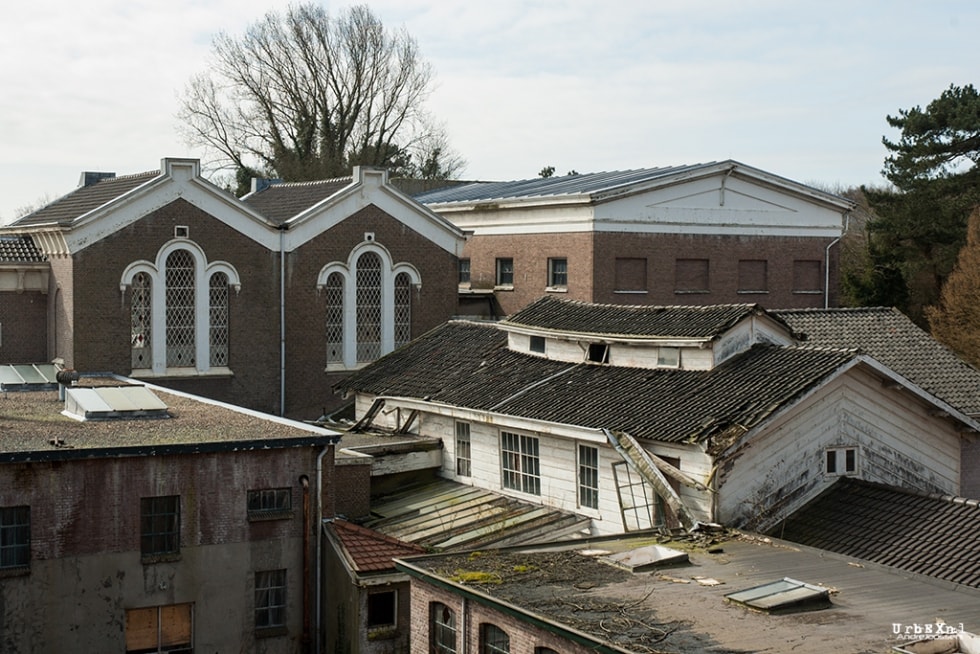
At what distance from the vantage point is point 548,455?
2422 centimetres

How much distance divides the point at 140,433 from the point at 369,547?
4572 millimetres

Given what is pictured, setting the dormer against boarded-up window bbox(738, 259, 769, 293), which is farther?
boarded-up window bbox(738, 259, 769, 293)

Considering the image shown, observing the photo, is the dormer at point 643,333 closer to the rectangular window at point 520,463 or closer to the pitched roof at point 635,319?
the pitched roof at point 635,319

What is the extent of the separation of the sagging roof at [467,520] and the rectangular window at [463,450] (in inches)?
19.5

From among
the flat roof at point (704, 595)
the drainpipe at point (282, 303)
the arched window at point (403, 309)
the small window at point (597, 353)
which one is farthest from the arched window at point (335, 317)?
the flat roof at point (704, 595)

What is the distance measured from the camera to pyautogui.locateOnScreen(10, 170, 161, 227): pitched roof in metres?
32.9

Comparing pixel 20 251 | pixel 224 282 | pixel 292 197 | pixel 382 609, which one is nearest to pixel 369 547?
pixel 382 609

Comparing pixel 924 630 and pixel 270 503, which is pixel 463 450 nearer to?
pixel 270 503

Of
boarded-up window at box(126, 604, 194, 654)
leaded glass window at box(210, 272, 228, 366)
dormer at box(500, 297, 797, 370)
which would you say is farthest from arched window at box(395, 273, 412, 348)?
boarded-up window at box(126, 604, 194, 654)

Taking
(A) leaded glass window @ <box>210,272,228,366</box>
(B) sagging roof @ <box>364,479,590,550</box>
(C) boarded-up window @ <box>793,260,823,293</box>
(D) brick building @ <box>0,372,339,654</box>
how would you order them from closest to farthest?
(D) brick building @ <box>0,372,339,654</box>
(B) sagging roof @ <box>364,479,590,550</box>
(A) leaded glass window @ <box>210,272,228,366</box>
(C) boarded-up window @ <box>793,260,823,293</box>

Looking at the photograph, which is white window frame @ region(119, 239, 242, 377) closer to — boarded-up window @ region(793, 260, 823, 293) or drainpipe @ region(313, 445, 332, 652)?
drainpipe @ region(313, 445, 332, 652)

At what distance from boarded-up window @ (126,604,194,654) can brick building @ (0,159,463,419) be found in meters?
12.2

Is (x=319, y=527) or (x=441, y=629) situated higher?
(x=319, y=527)

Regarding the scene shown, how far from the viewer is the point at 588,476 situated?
23.3m
